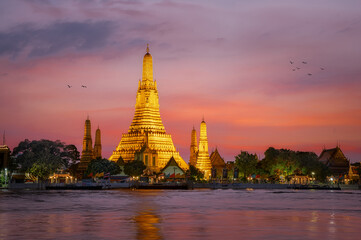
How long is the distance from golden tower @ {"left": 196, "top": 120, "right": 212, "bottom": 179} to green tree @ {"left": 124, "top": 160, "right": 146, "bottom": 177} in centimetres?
2303

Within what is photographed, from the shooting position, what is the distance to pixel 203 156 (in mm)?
145000

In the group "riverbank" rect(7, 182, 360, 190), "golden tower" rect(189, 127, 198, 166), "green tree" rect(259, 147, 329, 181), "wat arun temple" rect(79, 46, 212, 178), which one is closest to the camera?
"riverbank" rect(7, 182, 360, 190)

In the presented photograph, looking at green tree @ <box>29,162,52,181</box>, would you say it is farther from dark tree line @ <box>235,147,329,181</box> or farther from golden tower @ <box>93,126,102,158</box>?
dark tree line @ <box>235,147,329,181</box>

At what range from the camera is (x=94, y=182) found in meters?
121

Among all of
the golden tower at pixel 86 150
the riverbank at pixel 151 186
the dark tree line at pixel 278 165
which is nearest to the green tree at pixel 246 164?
the dark tree line at pixel 278 165

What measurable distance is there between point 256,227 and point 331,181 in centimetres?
11665

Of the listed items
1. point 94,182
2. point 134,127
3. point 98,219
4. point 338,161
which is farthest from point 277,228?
point 338,161

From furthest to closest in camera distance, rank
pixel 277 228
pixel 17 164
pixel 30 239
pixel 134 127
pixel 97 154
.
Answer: pixel 97 154
pixel 134 127
pixel 17 164
pixel 277 228
pixel 30 239

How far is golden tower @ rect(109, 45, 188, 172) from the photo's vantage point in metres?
134

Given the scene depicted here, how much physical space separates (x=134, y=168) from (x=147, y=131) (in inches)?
536

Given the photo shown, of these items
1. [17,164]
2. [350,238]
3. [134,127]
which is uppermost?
[134,127]

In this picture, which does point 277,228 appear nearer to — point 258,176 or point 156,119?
point 258,176

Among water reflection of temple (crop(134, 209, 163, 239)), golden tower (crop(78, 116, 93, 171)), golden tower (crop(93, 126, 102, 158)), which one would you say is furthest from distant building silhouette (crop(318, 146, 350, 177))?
water reflection of temple (crop(134, 209, 163, 239))

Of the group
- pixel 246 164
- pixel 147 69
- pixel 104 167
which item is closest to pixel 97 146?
pixel 147 69
